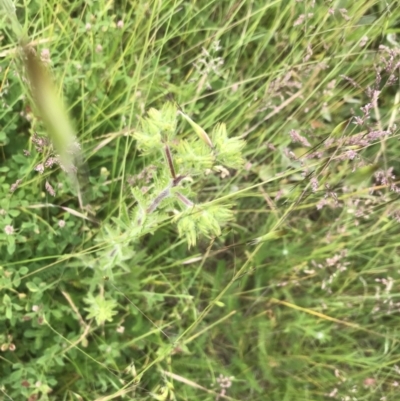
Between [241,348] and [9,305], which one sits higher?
[9,305]

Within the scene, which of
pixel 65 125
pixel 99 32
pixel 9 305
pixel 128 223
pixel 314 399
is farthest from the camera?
pixel 314 399

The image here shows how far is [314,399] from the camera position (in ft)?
4.97

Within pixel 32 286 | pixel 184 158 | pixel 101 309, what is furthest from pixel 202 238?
pixel 184 158

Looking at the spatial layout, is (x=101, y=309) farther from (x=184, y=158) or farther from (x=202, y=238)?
(x=184, y=158)

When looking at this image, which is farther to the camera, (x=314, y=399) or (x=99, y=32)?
(x=314, y=399)

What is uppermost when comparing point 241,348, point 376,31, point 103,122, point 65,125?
point 65,125

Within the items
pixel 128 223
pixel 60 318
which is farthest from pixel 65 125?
pixel 60 318

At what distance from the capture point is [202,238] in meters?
1.52

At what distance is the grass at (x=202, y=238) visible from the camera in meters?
1.28

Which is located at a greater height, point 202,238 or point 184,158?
point 184,158

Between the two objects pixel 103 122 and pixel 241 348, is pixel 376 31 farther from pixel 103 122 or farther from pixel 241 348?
pixel 241 348

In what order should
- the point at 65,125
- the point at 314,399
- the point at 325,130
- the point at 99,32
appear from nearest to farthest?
the point at 65,125, the point at 99,32, the point at 314,399, the point at 325,130

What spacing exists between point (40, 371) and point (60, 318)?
0.14 metres

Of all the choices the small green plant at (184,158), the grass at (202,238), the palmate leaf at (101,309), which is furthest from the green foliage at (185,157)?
the palmate leaf at (101,309)
